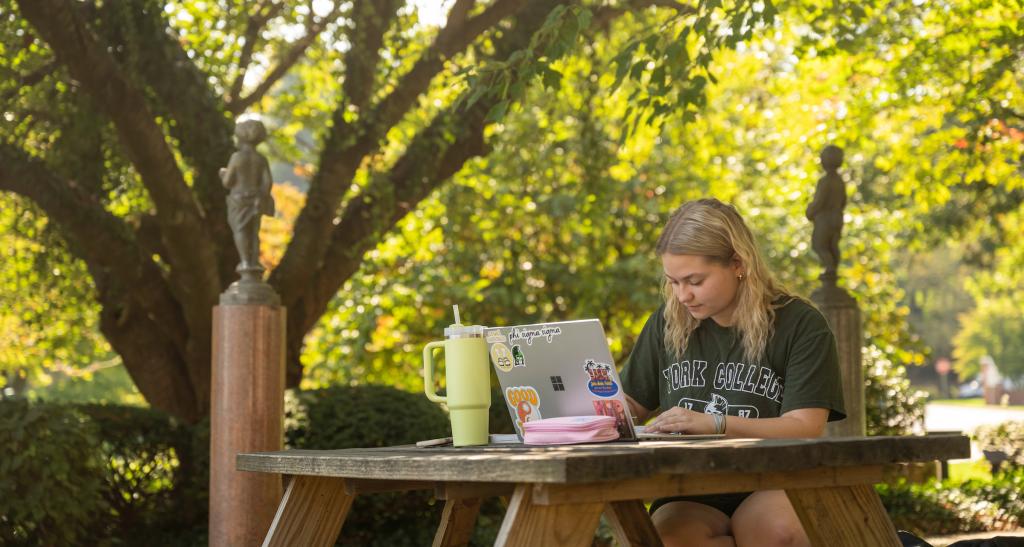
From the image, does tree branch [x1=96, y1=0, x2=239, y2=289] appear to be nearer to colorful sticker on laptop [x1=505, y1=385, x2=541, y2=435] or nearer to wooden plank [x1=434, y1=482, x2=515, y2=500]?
colorful sticker on laptop [x1=505, y1=385, x2=541, y2=435]

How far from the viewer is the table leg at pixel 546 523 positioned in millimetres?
2076

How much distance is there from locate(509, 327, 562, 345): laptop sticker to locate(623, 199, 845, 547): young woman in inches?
16.9

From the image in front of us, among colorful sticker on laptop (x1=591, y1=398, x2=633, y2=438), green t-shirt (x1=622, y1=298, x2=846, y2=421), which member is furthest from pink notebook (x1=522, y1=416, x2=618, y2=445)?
green t-shirt (x1=622, y1=298, x2=846, y2=421)

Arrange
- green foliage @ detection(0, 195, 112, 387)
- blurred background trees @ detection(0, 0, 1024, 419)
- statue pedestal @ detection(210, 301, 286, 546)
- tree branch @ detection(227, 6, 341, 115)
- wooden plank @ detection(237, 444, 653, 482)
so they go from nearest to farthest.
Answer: wooden plank @ detection(237, 444, 653, 482)
statue pedestal @ detection(210, 301, 286, 546)
blurred background trees @ detection(0, 0, 1024, 419)
green foliage @ detection(0, 195, 112, 387)
tree branch @ detection(227, 6, 341, 115)

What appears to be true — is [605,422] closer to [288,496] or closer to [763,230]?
[288,496]

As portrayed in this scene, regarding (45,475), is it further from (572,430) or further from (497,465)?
(497,465)

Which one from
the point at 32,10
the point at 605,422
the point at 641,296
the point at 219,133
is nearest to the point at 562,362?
the point at 605,422

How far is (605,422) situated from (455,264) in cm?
1083

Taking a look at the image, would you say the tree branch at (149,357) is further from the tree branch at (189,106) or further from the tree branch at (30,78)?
the tree branch at (30,78)

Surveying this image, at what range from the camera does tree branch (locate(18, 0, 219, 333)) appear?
22.0 feet

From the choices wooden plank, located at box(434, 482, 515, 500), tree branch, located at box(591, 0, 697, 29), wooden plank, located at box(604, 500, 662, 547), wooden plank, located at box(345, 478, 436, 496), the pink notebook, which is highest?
tree branch, located at box(591, 0, 697, 29)

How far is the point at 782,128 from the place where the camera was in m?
12.2

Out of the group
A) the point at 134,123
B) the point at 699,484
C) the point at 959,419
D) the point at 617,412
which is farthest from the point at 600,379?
the point at 959,419

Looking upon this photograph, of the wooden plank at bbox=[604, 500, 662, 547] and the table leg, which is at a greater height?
the table leg
